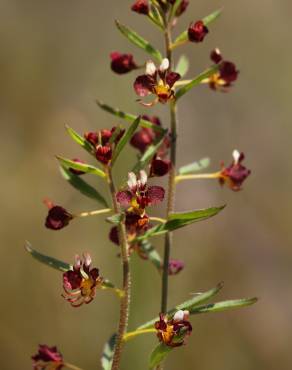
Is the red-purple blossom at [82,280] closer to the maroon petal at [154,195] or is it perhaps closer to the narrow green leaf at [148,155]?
the maroon petal at [154,195]

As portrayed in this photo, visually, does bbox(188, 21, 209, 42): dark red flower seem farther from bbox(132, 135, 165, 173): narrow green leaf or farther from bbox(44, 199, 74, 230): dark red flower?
bbox(44, 199, 74, 230): dark red flower

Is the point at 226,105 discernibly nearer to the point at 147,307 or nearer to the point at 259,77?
the point at 259,77

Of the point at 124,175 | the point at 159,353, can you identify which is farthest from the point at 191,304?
the point at 124,175

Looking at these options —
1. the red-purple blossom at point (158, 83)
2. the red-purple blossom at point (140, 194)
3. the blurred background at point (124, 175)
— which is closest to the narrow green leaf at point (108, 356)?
the red-purple blossom at point (140, 194)

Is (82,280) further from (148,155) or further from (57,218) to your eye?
(148,155)

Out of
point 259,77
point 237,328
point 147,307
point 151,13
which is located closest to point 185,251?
point 237,328
